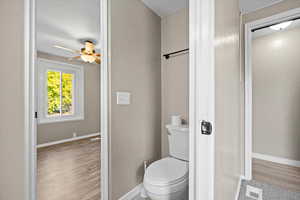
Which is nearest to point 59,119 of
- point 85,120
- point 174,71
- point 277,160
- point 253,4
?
point 85,120

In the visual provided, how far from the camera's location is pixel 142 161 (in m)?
1.79

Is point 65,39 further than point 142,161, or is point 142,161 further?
point 65,39

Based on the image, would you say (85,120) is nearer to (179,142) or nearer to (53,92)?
(53,92)

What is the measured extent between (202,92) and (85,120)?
14.8 ft

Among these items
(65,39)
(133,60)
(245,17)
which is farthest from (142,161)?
(65,39)

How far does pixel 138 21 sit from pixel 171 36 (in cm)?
55

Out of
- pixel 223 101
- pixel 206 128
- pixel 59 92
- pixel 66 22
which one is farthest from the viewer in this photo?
pixel 59 92

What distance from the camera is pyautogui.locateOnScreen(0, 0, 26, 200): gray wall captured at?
122cm

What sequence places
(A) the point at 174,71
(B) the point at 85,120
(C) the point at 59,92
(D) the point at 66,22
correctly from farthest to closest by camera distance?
(B) the point at 85,120 < (C) the point at 59,92 < (D) the point at 66,22 < (A) the point at 174,71

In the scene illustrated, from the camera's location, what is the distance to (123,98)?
1514 mm

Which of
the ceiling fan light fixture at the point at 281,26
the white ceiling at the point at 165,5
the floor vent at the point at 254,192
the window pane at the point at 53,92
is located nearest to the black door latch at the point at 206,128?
the floor vent at the point at 254,192

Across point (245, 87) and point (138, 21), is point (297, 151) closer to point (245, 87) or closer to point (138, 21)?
point (245, 87)

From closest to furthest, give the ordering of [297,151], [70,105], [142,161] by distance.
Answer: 1. [142,161]
2. [297,151]
3. [70,105]

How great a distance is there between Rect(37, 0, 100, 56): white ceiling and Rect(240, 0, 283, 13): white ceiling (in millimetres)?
1920
